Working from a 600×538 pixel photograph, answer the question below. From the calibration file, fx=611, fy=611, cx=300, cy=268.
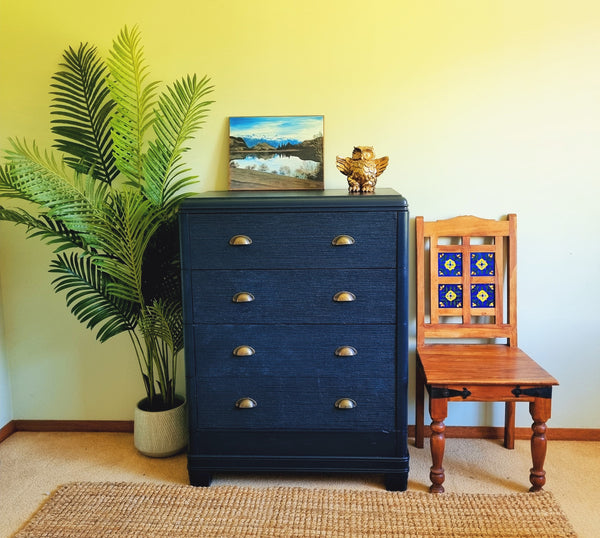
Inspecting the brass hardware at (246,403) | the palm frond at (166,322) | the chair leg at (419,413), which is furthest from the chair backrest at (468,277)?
the palm frond at (166,322)

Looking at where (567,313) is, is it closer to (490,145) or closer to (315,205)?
(490,145)

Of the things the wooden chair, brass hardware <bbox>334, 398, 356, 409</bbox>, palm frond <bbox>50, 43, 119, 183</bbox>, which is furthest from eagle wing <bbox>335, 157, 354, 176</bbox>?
palm frond <bbox>50, 43, 119, 183</bbox>

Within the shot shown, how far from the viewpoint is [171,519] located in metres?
2.29

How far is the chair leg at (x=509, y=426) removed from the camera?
279 cm

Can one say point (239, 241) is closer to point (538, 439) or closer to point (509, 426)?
point (538, 439)

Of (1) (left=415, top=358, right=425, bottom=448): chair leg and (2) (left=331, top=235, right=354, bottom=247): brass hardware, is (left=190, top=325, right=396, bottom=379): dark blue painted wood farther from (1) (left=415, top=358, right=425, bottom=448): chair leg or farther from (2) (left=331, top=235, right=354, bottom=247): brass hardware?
(1) (left=415, top=358, right=425, bottom=448): chair leg

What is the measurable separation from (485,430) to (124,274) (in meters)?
1.84

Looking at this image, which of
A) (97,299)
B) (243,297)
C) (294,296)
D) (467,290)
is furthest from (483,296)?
(97,299)

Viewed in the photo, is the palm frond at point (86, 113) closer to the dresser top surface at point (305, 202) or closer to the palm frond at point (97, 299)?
the palm frond at point (97, 299)

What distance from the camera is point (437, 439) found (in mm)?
2422

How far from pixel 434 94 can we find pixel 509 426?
1.55m

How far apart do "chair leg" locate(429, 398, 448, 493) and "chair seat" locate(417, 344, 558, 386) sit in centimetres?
9

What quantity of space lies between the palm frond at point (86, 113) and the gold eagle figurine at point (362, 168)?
1074 millimetres

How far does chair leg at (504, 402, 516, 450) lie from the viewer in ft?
9.15
